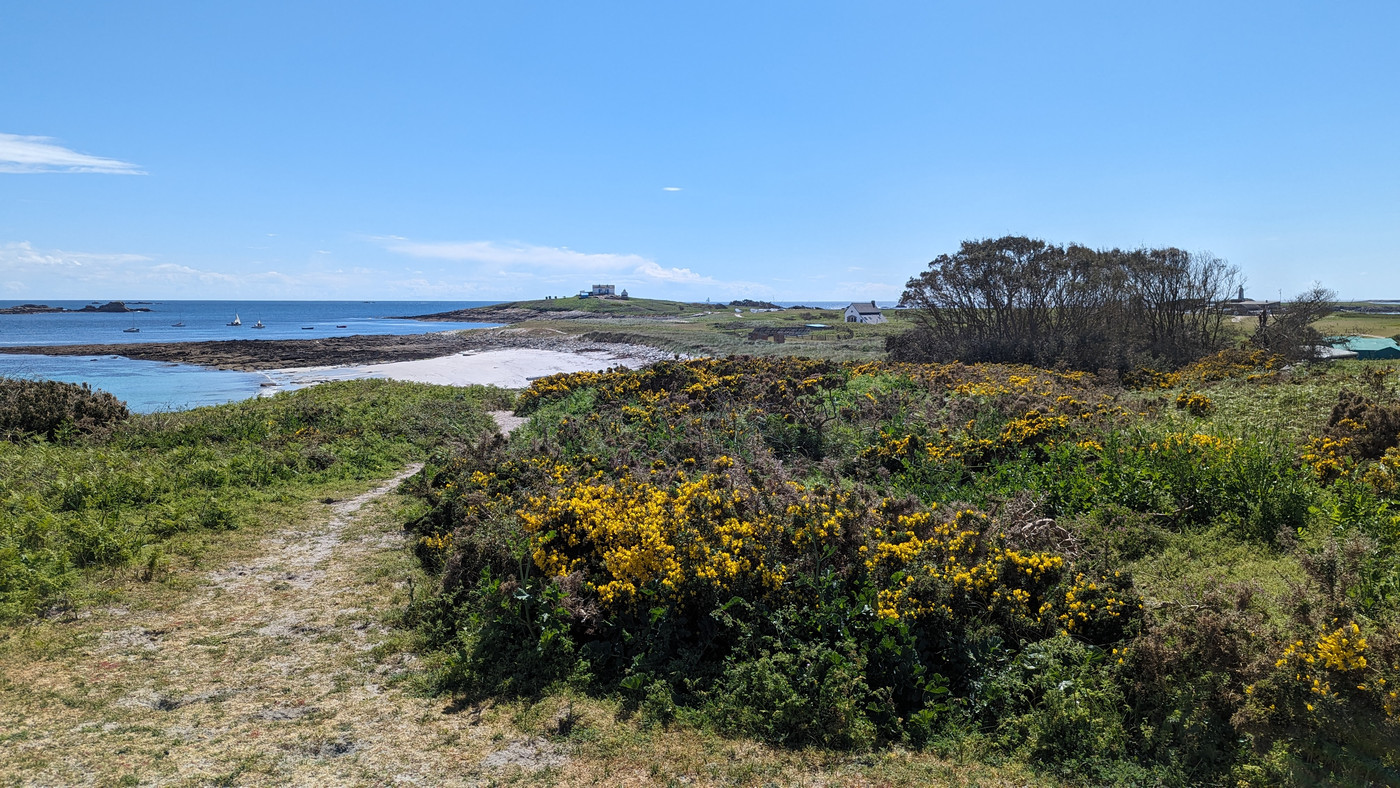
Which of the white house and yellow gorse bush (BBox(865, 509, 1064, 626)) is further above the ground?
the white house

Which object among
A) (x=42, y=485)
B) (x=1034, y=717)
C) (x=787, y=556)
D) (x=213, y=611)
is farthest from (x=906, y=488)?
(x=42, y=485)

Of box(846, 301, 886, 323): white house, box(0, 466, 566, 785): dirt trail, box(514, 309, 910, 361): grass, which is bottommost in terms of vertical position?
box(0, 466, 566, 785): dirt trail

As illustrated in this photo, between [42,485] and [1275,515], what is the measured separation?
560 inches

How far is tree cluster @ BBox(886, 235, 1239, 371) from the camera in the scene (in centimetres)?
2436

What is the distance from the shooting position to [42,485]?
9.23 metres

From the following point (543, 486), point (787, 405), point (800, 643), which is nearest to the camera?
point (800, 643)

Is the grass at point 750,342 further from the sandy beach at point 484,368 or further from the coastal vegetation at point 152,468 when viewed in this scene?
the coastal vegetation at point 152,468

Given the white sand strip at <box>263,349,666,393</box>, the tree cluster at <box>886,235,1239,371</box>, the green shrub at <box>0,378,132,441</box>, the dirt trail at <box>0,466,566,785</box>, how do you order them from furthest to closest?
1. the white sand strip at <box>263,349,666,393</box>
2. the tree cluster at <box>886,235,1239,371</box>
3. the green shrub at <box>0,378,132,441</box>
4. the dirt trail at <box>0,466,566,785</box>

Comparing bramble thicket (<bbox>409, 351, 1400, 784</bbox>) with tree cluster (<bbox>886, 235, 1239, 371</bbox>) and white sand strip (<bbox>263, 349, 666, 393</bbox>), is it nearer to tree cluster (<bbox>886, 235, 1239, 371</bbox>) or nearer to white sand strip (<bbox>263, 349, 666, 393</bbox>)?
tree cluster (<bbox>886, 235, 1239, 371</bbox>)

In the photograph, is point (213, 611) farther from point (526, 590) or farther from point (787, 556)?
point (787, 556)

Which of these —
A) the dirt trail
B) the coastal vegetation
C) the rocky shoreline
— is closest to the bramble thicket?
the dirt trail

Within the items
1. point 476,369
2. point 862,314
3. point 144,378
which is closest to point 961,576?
point 476,369

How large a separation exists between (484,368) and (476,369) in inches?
39.9

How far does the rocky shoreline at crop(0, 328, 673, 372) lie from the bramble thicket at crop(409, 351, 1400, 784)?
35.4m
